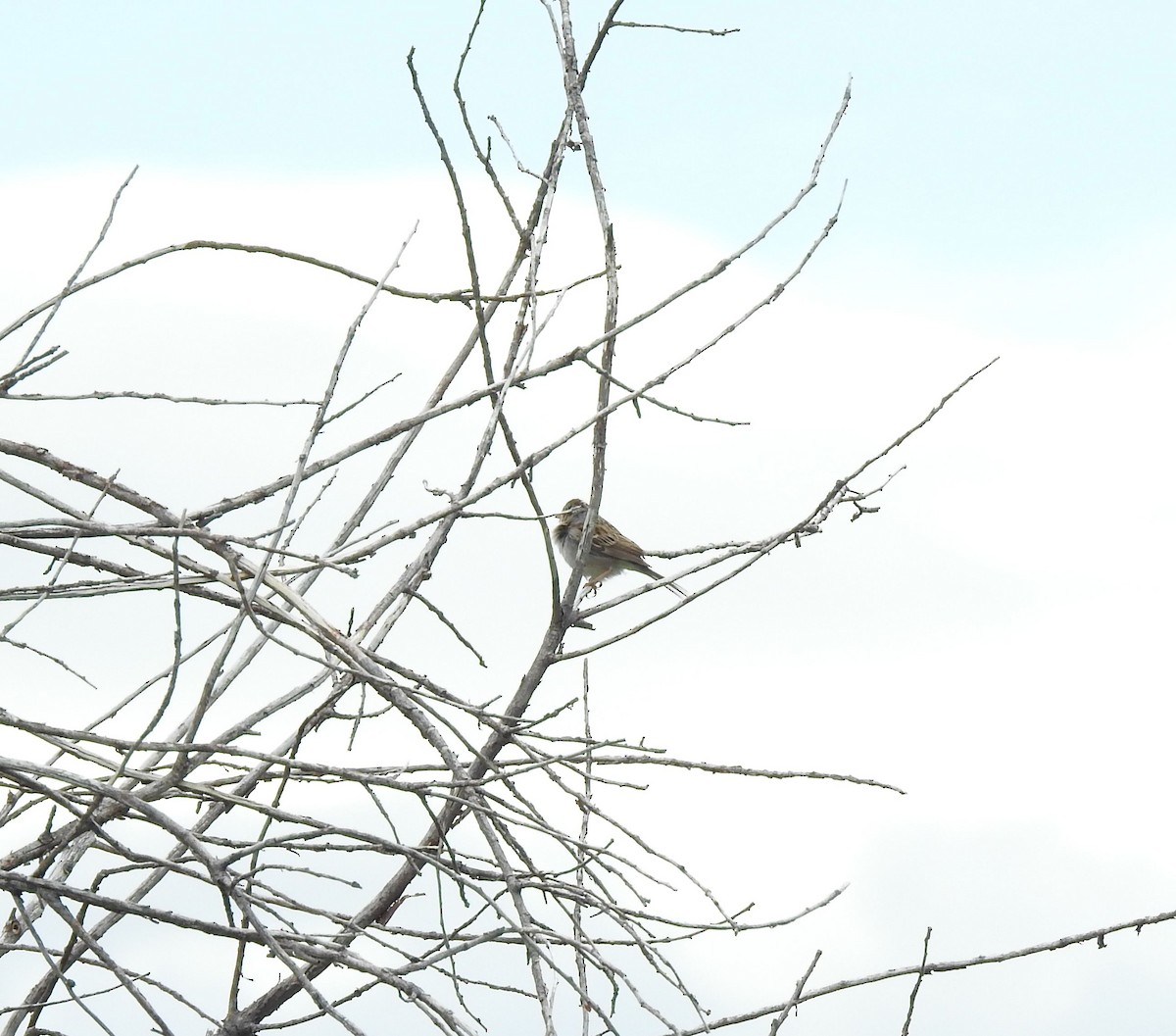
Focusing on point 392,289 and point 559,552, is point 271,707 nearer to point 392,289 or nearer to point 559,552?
point 392,289

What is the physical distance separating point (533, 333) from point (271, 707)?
1.25 m

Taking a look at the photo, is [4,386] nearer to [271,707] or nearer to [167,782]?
[167,782]

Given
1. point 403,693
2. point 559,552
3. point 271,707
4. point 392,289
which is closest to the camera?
point 403,693

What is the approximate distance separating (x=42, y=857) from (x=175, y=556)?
117 centimetres

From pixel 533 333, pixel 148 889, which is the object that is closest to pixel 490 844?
pixel 533 333

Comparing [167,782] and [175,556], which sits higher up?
[175,556]

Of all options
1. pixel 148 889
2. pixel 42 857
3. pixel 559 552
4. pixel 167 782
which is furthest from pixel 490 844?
pixel 559 552

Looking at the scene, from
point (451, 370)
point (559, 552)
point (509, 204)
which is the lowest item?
point (451, 370)

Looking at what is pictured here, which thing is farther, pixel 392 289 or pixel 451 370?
pixel 451 370

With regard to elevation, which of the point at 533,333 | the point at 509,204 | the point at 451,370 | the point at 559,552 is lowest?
the point at 533,333

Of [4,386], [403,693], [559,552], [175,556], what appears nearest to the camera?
[175,556]

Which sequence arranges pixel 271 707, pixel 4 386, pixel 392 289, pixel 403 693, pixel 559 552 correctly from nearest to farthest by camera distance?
1. pixel 403 693
2. pixel 4 386
3. pixel 392 289
4. pixel 271 707
5. pixel 559 552

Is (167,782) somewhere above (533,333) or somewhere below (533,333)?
below

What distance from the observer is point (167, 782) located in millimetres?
2582
